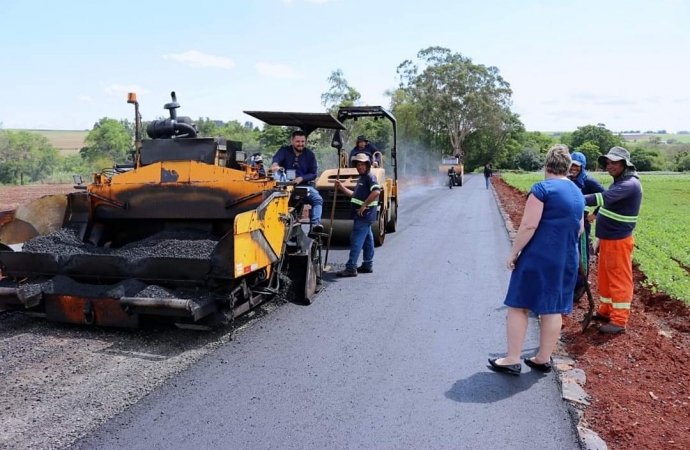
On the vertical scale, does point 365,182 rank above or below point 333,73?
below

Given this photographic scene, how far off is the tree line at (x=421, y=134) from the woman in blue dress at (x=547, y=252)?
89.6 feet

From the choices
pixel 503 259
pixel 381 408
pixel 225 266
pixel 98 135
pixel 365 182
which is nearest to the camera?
pixel 381 408

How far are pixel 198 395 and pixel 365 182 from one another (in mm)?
4799

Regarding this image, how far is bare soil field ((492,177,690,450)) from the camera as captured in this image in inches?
137

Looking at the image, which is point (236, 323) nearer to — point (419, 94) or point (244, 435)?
point (244, 435)

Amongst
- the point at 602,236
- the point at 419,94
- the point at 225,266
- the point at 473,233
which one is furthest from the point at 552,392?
the point at 419,94

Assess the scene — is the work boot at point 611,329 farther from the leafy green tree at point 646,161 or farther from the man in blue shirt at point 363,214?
the leafy green tree at point 646,161

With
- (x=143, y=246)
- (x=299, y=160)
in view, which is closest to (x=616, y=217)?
(x=299, y=160)

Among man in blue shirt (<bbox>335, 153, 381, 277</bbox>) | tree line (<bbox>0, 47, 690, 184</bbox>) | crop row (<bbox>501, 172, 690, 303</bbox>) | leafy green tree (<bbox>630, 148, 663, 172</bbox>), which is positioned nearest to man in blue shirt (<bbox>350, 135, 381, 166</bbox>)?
man in blue shirt (<bbox>335, 153, 381, 277</bbox>)

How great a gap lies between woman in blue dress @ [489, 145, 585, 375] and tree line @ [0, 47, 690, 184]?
27.3 m

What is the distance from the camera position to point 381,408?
12.2 ft

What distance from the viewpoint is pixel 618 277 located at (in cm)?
539

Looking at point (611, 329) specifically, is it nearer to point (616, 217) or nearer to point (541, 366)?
point (616, 217)

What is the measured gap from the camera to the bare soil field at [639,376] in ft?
11.4
